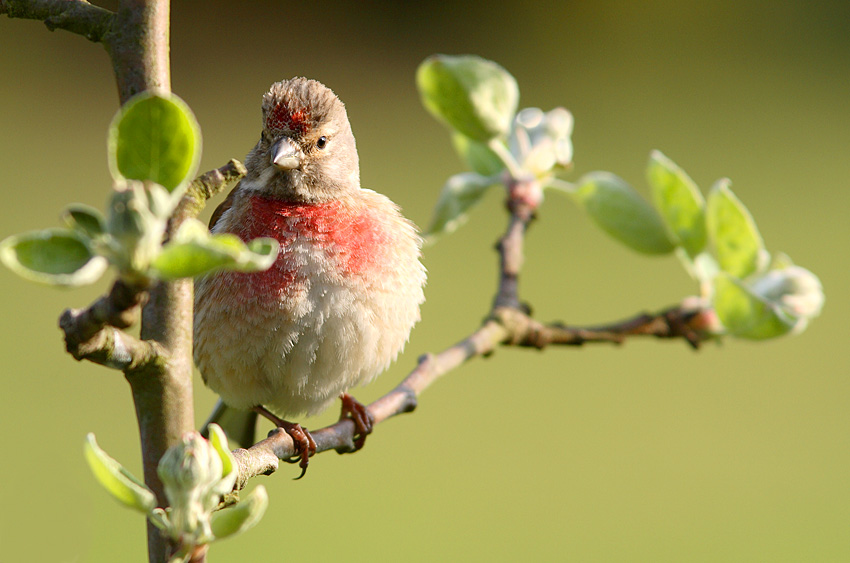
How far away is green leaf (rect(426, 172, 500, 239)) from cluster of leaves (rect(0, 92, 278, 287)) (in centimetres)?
108

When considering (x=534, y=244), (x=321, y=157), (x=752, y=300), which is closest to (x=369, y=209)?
(x=321, y=157)

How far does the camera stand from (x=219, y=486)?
2.43 feet

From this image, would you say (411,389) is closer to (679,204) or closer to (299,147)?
(679,204)

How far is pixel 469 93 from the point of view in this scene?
1464 mm

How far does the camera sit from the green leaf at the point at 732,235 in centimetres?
139

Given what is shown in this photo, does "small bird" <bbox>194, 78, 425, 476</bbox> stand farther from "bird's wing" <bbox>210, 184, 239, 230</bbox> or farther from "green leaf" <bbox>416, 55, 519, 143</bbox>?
"green leaf" <bbox>416, 55, 519, 143</bbox>

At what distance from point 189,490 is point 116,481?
0.06 m

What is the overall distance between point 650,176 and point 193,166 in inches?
43.1

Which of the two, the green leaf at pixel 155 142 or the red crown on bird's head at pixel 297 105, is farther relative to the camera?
the red crown on bird's head at pixel 297 105

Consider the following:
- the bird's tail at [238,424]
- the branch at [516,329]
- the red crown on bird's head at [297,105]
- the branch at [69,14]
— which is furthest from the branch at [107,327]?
the bird's tail at [238,424]

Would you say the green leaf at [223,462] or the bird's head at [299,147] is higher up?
the bird's head at [299,147]

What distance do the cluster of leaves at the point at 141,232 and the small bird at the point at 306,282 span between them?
1.10 m

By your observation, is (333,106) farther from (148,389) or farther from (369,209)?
(148,389)

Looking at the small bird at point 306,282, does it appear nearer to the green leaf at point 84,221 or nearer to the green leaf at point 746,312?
the green leaf at point 746,312
